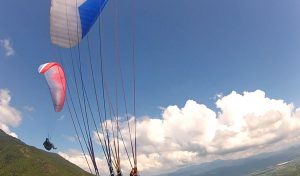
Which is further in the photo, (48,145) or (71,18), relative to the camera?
(48,145)

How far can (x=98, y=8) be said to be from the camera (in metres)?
23.8

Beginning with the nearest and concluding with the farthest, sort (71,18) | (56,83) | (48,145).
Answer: (71,18) → (56,83) → (48,145)

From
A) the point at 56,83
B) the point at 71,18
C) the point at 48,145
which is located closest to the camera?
the point at 71,18

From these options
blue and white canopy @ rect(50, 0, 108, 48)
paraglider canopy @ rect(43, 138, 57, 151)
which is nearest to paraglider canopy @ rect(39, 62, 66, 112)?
blue and white canopy @ rect(50, 0, 108, 48)

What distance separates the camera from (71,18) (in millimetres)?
24156

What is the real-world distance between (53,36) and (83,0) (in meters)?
3.64

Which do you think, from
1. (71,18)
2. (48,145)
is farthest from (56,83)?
(48,145)

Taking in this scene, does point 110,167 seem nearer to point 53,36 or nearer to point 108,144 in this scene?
point 108,144

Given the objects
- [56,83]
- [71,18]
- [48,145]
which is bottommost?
[48,145]

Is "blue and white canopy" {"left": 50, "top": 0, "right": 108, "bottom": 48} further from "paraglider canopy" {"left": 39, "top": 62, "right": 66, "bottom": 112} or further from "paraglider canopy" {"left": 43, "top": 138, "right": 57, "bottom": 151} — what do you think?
"paraglider canopy" {"left": 43, "top": 138, "right": 57, "bottom": 151}

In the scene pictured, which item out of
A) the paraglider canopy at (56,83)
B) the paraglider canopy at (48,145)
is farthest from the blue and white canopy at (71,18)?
the paraglider canopy at (48,145)

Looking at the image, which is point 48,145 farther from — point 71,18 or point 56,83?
point 71,18

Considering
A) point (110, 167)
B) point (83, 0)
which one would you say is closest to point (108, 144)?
point (110, 167)

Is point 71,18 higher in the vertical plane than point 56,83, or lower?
higher
